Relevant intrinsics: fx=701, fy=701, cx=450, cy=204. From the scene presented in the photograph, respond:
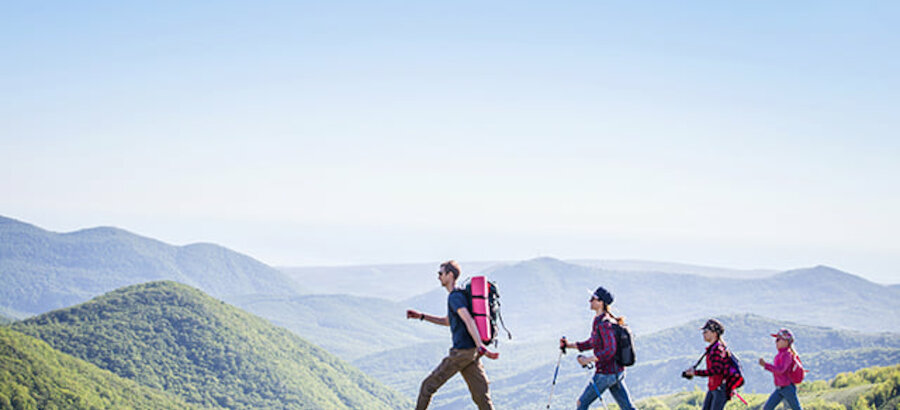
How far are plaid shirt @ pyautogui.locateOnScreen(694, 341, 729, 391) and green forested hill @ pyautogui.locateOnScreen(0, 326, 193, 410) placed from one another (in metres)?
112

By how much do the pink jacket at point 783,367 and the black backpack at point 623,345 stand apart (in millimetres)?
3676

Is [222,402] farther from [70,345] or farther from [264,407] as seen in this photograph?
[70,345]

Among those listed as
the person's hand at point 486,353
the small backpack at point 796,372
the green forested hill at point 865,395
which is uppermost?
the person's hand at point 486,353

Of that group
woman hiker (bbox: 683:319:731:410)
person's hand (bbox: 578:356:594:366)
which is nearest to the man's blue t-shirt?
person's hand (bbox: 578:356:594:366)

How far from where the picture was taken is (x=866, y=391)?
25797mm

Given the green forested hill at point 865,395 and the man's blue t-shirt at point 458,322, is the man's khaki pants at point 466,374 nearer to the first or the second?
the man's blue t-shirt at point 458,322

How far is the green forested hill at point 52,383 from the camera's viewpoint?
105m

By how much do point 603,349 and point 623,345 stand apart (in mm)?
369

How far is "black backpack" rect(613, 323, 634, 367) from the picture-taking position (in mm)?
12773

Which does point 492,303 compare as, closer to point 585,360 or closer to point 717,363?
point 585,360

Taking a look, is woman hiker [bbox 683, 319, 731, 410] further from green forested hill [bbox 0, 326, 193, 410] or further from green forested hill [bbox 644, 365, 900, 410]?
green forested hill [bbox 0, 326, 193, 410]

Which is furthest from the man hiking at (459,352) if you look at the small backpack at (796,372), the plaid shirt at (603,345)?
the small backpack at (796,372)

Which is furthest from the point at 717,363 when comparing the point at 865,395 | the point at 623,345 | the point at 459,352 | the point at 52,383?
the point at 52,383

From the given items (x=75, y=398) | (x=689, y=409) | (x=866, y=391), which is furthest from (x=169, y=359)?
(x=866, y=391)
